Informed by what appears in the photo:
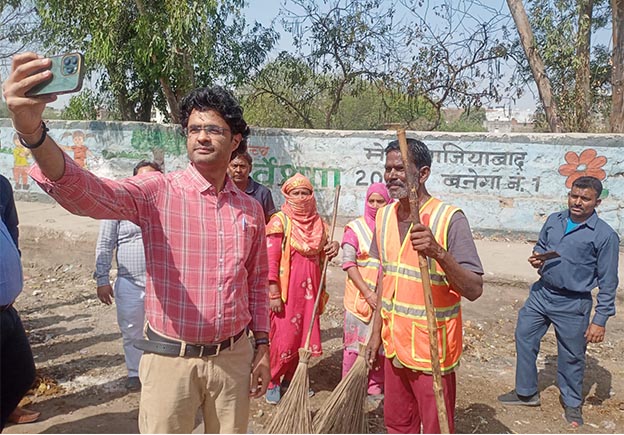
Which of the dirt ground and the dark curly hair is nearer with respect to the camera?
the dark curly hair

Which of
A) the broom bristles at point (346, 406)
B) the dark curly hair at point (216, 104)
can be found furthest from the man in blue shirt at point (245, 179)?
the dark curly hair at point (216, 104)

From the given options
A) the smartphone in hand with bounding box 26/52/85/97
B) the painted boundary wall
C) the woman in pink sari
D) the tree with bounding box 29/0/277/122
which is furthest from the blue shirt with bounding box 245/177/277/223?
the tree with bounding box 29/0/277/122

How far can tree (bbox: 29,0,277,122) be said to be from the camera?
940cm

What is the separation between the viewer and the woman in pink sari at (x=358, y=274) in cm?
373

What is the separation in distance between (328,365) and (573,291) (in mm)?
2051

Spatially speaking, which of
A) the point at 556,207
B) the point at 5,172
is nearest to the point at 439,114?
the point at 556,207

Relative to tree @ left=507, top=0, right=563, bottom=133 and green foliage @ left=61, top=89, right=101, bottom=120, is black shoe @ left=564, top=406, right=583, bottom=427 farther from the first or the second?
green foliage @ left=61, top=89, right=101, bottom=120

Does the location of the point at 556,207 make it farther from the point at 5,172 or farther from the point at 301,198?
the point at 5,172

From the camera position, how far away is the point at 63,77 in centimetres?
132

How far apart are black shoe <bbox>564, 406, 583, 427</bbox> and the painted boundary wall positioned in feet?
17.5

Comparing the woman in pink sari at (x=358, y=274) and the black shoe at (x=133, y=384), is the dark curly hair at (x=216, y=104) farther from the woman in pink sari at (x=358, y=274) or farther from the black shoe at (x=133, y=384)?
the black shoe at (x=133, y=384)

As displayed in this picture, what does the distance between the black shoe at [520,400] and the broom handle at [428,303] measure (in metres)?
1.99

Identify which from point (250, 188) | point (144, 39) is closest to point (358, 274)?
point (250, 188)

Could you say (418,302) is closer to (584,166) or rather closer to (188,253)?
(188,253)
